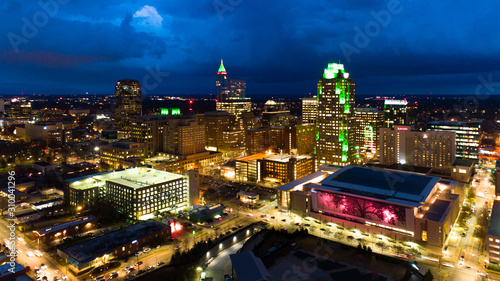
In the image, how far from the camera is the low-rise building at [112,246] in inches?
1107

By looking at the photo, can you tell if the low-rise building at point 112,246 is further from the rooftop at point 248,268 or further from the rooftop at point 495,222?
the rooftop at point 495,222

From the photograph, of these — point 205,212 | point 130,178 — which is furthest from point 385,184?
point 130,178

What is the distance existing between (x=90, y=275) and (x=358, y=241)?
26192 mm

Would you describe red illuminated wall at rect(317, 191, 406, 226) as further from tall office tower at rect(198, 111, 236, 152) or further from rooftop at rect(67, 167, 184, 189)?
tall office tower at rect(198, 111, 236, 152)

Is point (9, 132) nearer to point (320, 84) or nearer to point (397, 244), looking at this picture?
point (320, 84)

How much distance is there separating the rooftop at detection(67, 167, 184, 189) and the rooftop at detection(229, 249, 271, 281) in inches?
794

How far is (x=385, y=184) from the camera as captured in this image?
4197 cm

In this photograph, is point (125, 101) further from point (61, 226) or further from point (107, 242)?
point (107, 242)

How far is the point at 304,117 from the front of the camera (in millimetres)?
105500

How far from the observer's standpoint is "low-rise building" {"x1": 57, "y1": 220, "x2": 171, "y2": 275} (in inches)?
1107

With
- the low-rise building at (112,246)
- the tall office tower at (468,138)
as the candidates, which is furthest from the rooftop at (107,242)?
the tall office tower at (468,138)

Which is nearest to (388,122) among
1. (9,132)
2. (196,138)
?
(196,138)

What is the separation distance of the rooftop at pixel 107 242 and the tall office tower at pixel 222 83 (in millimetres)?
100909

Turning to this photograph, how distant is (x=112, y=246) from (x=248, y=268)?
44.9 feet
